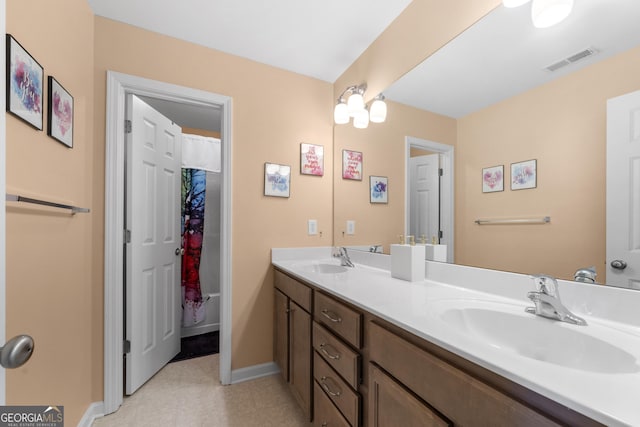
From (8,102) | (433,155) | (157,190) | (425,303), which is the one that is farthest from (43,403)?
(433,155)

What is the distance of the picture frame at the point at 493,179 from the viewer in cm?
110

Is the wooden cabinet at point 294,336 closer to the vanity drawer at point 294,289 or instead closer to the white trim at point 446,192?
the vanity drawer at point 294,289

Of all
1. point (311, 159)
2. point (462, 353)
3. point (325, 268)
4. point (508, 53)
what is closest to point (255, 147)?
point (311, 159)

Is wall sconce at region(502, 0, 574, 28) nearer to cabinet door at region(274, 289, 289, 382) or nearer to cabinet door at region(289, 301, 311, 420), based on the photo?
cabinet door at region(289, 301, 311, 420)

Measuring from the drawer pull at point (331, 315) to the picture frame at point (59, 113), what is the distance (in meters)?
1.45

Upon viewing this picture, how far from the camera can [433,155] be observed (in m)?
1.45

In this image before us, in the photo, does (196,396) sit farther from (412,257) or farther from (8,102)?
(8,102)

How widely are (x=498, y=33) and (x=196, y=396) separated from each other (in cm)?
257

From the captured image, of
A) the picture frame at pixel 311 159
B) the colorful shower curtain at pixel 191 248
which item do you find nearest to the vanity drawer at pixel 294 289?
the picture frame at pixel 311 159

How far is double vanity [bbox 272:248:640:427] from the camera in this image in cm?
48

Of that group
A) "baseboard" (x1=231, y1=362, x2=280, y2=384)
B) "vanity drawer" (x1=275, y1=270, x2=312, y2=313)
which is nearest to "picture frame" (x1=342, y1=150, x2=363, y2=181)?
"vanity drawer" (x1=275, y1=270, x2=312, y2=313)

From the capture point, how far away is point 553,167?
3.06ft

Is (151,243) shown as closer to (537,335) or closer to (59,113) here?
(59,113)

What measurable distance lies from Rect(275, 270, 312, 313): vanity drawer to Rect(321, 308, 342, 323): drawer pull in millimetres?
170
